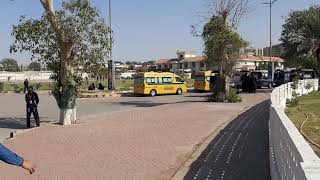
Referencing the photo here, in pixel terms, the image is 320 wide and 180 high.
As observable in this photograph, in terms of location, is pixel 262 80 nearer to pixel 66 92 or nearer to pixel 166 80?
pixel 166 80

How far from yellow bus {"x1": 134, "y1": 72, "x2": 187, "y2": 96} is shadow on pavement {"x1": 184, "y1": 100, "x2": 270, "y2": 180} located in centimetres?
2237

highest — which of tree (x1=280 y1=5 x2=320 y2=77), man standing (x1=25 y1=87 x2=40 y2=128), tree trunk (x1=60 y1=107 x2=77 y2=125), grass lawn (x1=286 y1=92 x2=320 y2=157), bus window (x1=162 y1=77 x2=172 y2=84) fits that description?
tree (x1=280 y1=5 x2=320 y2=77)

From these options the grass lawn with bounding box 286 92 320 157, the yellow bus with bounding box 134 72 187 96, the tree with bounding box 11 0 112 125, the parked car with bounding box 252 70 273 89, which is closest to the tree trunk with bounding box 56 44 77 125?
the tree with bounding box 11 0 112 125

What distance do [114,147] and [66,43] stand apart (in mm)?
6670

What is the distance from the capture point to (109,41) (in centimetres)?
1878

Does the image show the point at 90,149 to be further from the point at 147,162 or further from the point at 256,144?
the point at 256,144

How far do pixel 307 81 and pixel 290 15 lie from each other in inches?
531

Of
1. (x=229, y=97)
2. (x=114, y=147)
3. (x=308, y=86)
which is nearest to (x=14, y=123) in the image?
(x=114, y=147)

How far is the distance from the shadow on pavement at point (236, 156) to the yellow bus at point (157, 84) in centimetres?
2237

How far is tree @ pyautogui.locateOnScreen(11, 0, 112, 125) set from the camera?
58.7 feet

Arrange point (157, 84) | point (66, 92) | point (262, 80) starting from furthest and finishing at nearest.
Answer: point (262, 80), point (157, 84), point (66, 92)

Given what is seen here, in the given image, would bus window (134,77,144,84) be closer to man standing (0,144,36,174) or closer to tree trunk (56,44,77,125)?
tree trunk (56,44,77,125)

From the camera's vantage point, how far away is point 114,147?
40.9 ft

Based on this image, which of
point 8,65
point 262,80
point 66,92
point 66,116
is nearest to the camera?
point 66,116
